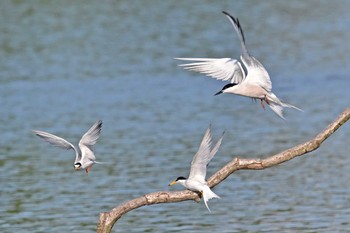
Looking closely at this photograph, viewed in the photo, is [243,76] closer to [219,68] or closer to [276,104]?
[219,68]

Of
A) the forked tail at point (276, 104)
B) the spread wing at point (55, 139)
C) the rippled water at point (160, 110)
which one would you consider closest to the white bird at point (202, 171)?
the forked tail at point (276, 104)

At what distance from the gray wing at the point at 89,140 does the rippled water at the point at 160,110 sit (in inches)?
150

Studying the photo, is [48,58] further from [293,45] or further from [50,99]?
[293,45]

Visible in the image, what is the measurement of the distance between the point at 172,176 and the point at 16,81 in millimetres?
10423

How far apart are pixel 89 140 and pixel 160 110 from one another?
1245 centimetres

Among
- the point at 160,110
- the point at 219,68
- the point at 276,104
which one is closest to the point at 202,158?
the point at 219,68

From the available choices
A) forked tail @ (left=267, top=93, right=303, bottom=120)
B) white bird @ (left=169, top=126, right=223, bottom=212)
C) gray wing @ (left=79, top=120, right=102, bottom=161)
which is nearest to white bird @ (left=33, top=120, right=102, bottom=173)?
gray wing @ (left=79, top=120, right=102, bottom=161)

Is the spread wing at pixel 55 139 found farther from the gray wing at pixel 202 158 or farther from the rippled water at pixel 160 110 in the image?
the rippled water at pixel 160 110

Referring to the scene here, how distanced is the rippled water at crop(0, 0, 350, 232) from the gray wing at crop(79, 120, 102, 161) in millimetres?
3804

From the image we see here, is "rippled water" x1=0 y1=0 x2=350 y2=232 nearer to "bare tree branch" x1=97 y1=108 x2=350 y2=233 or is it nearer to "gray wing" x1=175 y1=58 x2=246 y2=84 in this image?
"gray wing" x1=175 y1=58 x2=246 y2=84

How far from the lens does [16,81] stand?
27703 millimetres

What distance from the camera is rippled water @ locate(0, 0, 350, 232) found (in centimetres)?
1650

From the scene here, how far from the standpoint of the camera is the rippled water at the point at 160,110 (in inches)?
650

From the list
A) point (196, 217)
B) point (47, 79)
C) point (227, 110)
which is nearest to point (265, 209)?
point (196, 217)
